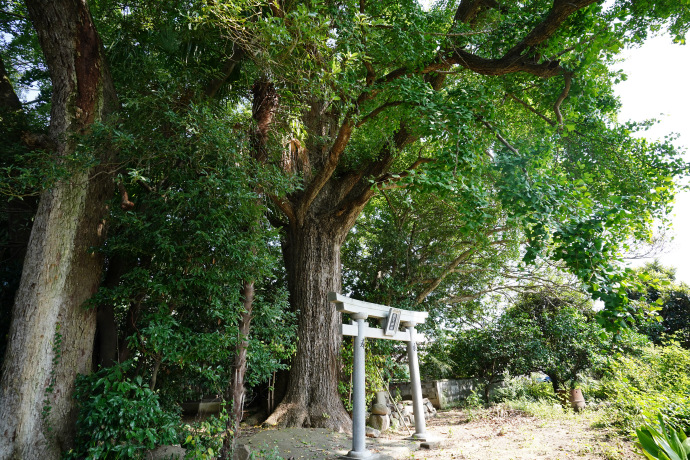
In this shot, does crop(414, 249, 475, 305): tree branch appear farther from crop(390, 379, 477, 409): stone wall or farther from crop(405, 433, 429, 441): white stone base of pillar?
crop(405, 433, 429, 441): white stone base of pillar

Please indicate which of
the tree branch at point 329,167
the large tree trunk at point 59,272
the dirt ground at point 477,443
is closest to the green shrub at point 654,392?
the dirt ground at point 477,443

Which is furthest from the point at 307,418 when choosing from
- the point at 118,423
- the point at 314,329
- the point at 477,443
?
the point at 118,423

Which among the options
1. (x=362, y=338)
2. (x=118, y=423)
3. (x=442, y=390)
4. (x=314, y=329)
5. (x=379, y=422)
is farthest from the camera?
(x=442, y=390)

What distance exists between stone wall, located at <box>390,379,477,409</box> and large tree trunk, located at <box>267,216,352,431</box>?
4.12 m

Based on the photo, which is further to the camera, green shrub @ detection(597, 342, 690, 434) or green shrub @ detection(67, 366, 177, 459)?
green shrub @ detection(597, 342, 690, 434)

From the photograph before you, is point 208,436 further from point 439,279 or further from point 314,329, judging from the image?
point 439,279

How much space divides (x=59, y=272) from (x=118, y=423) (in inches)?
74.8

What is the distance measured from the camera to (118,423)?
411 centimetres

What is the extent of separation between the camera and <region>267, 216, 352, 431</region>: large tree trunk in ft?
22.8

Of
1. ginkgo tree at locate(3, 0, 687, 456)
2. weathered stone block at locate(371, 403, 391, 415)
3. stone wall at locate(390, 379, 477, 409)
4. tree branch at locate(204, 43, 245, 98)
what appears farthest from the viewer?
stone wall at locate(390, 379, 477, 409)

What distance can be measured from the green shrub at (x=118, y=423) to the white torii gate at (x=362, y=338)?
2388mm

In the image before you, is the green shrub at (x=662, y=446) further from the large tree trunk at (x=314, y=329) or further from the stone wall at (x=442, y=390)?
the stone wall at (x=442, y=390)

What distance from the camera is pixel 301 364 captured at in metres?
7.25

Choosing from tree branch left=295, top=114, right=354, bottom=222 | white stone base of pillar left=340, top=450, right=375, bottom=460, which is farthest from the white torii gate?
tree branch left=295, top=114, right=354, bottom=222
